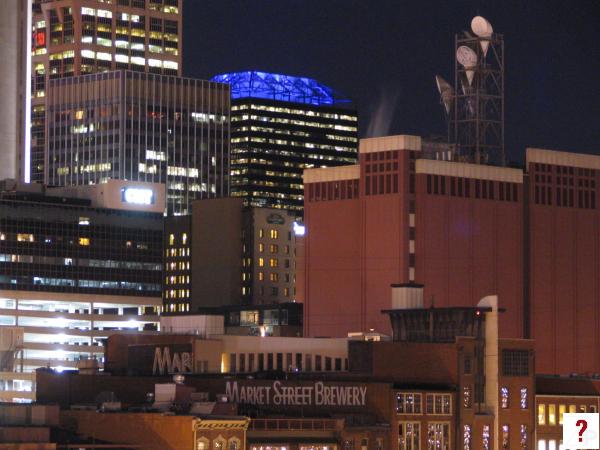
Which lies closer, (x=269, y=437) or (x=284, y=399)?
(x=269, y=437)

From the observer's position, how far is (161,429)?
5822 inches

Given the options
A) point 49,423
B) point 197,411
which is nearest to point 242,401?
point 197,411

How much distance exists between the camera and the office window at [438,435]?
179500mm

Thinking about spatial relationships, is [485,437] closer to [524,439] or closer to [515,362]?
[524,439]

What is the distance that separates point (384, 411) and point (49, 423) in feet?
129

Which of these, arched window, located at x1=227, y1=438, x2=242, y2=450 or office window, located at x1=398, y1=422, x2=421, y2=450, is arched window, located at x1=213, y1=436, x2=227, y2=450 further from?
office window, located at x1=398, y1=422, x2=421, y2=450

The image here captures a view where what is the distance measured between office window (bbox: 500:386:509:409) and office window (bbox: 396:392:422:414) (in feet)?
50.7

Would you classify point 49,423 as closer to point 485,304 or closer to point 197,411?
point 197,411

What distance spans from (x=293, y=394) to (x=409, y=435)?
1239 centimetres

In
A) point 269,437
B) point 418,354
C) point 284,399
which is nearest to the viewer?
point 269,437

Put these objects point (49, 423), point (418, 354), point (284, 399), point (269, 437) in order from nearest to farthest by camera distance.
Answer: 1. point (49, 423)
2. point (269, 437)
3. point (284, 399)
4. point (418, 354)

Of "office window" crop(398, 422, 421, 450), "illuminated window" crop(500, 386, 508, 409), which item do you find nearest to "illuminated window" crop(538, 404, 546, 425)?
"illuminated window" crop(500, 386, 508, 409)

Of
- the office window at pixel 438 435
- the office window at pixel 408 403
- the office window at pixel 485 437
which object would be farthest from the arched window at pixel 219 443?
the office window at pixel 485 437

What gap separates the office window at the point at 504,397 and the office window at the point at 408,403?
15450 millimetres
